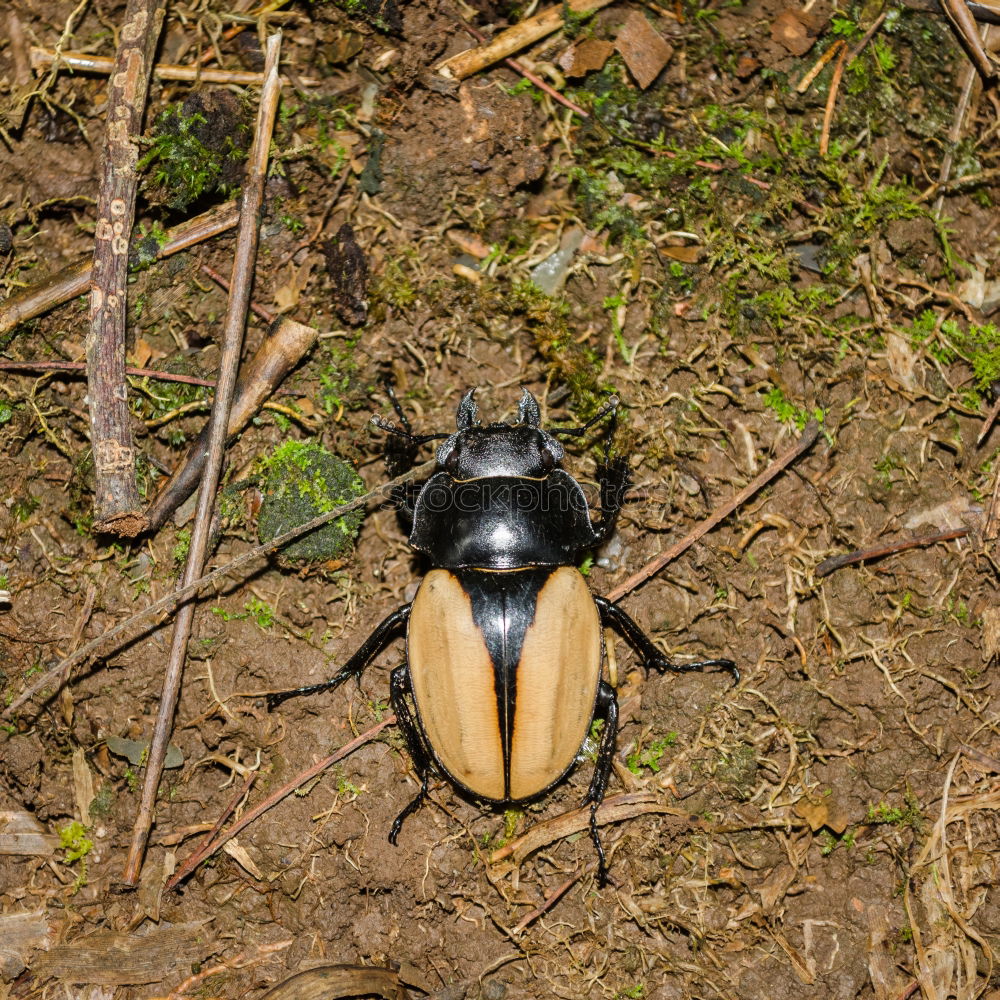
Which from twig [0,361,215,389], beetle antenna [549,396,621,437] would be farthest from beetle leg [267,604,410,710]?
twig [0,361,215,389]

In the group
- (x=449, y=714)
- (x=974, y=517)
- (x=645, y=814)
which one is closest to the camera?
(x=449, y=714)

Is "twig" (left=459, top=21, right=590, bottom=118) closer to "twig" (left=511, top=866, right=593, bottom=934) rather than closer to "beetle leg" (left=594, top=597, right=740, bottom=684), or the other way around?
"beetle leg" (left=594, top=597, right=740, bottom=684)

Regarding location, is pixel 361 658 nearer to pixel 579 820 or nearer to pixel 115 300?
pixel 579 820

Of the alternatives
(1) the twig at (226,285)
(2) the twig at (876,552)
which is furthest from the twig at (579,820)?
(1) the twig at (226,285)

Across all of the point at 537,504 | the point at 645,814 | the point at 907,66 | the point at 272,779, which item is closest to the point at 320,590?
the point at 272,779

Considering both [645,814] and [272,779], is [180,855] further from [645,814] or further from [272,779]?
[645,814]

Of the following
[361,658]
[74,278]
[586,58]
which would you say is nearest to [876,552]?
[361,658]
